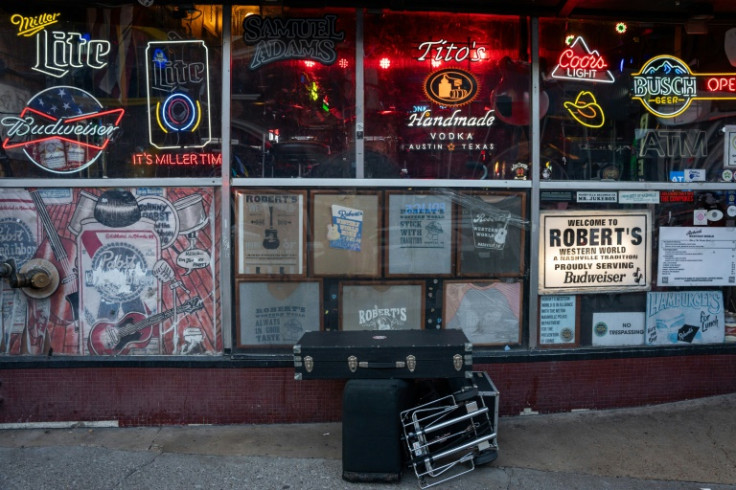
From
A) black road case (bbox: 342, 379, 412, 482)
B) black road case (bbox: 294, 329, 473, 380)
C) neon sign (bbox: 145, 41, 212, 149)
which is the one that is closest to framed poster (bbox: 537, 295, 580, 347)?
black road case (bbox: 294, 329, 473, 380)

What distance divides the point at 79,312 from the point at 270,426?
222 centimetres

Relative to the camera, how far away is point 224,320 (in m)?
6.19

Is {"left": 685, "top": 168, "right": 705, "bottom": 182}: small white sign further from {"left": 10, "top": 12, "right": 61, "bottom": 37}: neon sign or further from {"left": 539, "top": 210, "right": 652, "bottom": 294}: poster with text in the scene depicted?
{"left": 10, "top": 12, "right": 61, "bottom": 37}: neon sign

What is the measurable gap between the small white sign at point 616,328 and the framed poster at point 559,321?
221 mm

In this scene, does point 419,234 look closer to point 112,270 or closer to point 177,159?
point 177,159

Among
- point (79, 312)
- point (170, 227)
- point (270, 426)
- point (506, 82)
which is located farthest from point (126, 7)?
point (270, 426)

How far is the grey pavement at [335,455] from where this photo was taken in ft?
16.5

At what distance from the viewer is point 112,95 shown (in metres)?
6.19

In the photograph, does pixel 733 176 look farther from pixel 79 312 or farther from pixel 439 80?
pixel 79 312

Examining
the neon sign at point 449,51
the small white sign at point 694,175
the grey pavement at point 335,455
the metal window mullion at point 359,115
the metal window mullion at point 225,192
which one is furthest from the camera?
the small white sign at point 694,175

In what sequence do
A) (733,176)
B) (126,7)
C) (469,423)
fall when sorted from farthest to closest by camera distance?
(733,176)
(126,7)
(469,423)

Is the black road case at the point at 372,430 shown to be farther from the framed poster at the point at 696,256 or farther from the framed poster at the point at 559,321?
the framed poster at the point at 696,256

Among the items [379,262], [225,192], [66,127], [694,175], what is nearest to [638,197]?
[694,175]

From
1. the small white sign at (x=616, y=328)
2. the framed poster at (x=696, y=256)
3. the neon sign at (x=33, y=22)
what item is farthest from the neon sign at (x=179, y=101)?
the framed poster at (x=696, y=256)
